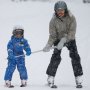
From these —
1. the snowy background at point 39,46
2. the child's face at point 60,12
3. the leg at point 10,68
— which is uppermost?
the child's face at point 60,12

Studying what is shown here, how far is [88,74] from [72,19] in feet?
9.45

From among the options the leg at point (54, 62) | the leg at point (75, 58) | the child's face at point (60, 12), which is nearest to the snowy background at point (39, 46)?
the leg at point (75, 58)

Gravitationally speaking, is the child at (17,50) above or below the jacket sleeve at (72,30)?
below

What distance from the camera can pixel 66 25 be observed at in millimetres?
9273

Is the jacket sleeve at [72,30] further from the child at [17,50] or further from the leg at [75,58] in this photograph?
the child at [17,50]

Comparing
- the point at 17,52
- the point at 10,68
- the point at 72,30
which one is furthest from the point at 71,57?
the point at 10,68

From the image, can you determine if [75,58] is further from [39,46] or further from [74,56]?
[39,46]

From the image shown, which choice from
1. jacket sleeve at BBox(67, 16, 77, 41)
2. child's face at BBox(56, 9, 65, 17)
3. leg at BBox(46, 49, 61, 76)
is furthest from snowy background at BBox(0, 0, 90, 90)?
child's face at BBox(56, 9, 65, 17)

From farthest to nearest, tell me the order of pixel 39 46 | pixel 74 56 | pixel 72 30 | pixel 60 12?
pixel 39 46
pixel 74 56
pixel 72 30
pixel 60 12

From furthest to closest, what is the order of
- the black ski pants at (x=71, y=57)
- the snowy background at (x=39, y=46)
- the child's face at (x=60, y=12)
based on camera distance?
1. the snowy background at (x=39, y=46)
2. the black ski pants at (x=71, y=57)
3. the child's face at (x=60, y=12)

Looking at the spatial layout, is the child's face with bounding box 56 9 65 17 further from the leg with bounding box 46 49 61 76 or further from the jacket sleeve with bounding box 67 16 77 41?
the leg with bounding box 46 49 61 76

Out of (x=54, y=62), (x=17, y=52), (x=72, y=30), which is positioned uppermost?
(x=72, y=30)

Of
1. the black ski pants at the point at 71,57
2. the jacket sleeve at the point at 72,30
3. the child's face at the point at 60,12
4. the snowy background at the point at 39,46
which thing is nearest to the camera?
the child's face at the point at 60,12

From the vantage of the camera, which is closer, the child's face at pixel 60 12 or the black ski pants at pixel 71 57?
the child's face at pixel 60 12
